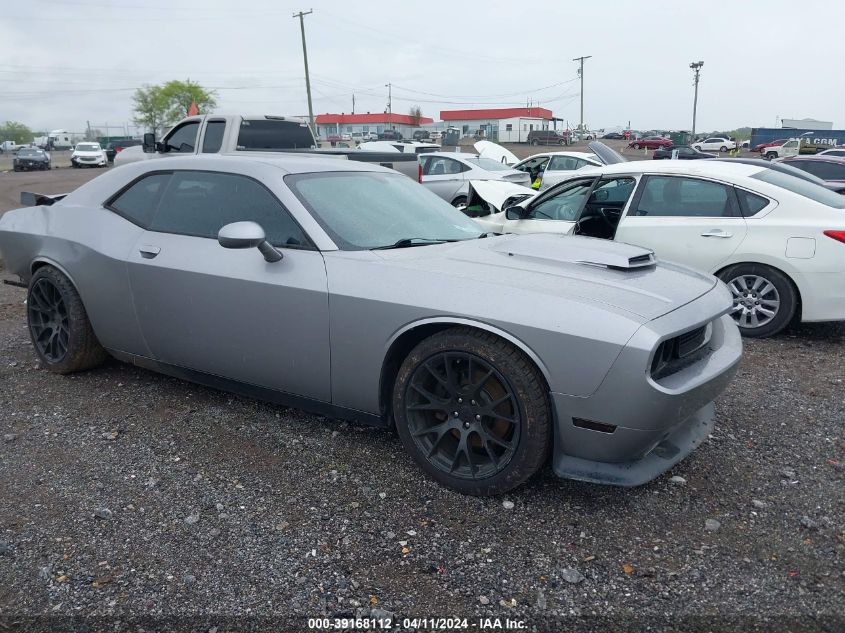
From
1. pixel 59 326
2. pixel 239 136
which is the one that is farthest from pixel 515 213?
pixel 239 136

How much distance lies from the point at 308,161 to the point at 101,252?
1.40 metres

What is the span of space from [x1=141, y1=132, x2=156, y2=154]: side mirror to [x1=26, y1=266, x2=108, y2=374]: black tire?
618cm

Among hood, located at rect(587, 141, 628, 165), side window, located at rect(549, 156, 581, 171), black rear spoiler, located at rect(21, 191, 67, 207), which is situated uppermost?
hood, located at rect(587, 141, 628, 165)

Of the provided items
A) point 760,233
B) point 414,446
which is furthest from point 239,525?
point 760,233

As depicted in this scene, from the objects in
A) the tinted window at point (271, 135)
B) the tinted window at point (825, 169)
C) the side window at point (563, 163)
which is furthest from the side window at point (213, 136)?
the tinted window at point (825, 169)

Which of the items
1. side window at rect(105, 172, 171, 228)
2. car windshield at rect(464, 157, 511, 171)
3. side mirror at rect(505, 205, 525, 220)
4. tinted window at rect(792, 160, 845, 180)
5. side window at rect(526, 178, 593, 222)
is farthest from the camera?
car windshield at rect(464, 157, 511, 171)

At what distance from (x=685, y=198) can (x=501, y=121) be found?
263 ft

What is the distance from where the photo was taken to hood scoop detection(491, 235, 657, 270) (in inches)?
127

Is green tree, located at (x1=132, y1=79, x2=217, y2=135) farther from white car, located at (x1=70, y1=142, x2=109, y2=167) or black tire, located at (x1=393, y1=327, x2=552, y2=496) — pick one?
black tire, located at (x1=393, y1=327, x2=552, y2=496)

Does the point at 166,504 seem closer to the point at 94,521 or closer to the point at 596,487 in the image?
the point at 94,521

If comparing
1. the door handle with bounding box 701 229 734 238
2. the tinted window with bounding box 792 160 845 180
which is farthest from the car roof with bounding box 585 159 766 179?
the tinted window with bounding box 792 160 845 180

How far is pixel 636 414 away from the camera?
8.47 feet

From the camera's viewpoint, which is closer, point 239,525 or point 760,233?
point 239,525

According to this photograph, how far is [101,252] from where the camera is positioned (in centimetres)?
404
